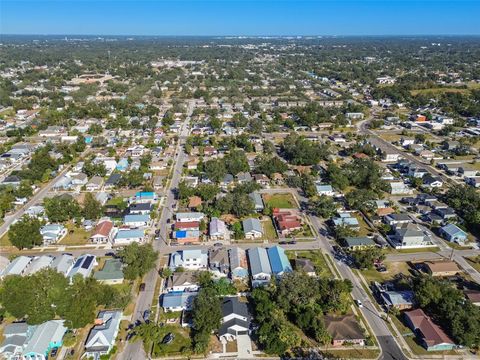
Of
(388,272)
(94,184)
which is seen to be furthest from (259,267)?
(94,184)

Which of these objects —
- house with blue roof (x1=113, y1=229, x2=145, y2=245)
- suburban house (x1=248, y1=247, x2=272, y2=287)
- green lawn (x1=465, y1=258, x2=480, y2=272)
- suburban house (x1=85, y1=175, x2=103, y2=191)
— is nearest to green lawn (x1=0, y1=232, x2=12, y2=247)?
house with blue roof (x1=113, y1=229, x2=145, y2=245)

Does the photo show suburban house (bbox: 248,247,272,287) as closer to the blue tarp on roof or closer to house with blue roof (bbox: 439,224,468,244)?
the blue tarp on roof

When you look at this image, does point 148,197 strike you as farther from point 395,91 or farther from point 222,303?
point 395,91

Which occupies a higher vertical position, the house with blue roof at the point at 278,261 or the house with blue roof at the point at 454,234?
the house with blue roof at the point at 278,261

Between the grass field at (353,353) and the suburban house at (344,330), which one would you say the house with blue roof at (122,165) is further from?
the grass field at (353,353)

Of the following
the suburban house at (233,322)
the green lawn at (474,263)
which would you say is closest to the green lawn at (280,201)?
the green lawn at (474,263)
